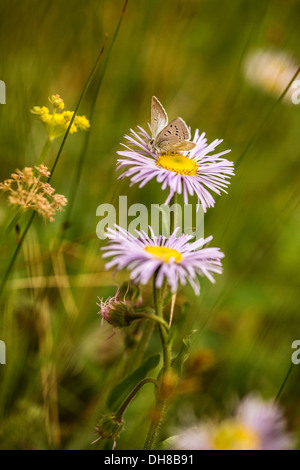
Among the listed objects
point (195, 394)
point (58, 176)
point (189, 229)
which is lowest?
point (195, 394)

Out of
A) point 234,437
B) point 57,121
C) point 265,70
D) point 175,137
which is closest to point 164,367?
point 234,437

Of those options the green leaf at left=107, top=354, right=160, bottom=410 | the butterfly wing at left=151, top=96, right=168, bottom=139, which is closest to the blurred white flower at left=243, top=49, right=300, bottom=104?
the butterfly wing at left=151, top=96, right=168, bottom=139

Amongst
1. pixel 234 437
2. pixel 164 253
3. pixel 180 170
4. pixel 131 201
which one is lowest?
pixel 234 437

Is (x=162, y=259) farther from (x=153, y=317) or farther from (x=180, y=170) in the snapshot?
(x=180, y=170)

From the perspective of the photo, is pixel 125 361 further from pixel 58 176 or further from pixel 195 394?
pixel 58 176

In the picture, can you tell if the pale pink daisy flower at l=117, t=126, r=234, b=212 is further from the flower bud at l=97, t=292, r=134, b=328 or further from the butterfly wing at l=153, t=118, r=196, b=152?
the flower bud at l=97, t=292, r=134, b=328

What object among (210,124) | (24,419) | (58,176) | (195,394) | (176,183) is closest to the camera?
(176,183)

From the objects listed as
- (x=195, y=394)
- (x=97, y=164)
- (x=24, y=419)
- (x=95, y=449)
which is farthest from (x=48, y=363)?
(x=97, y=164)
